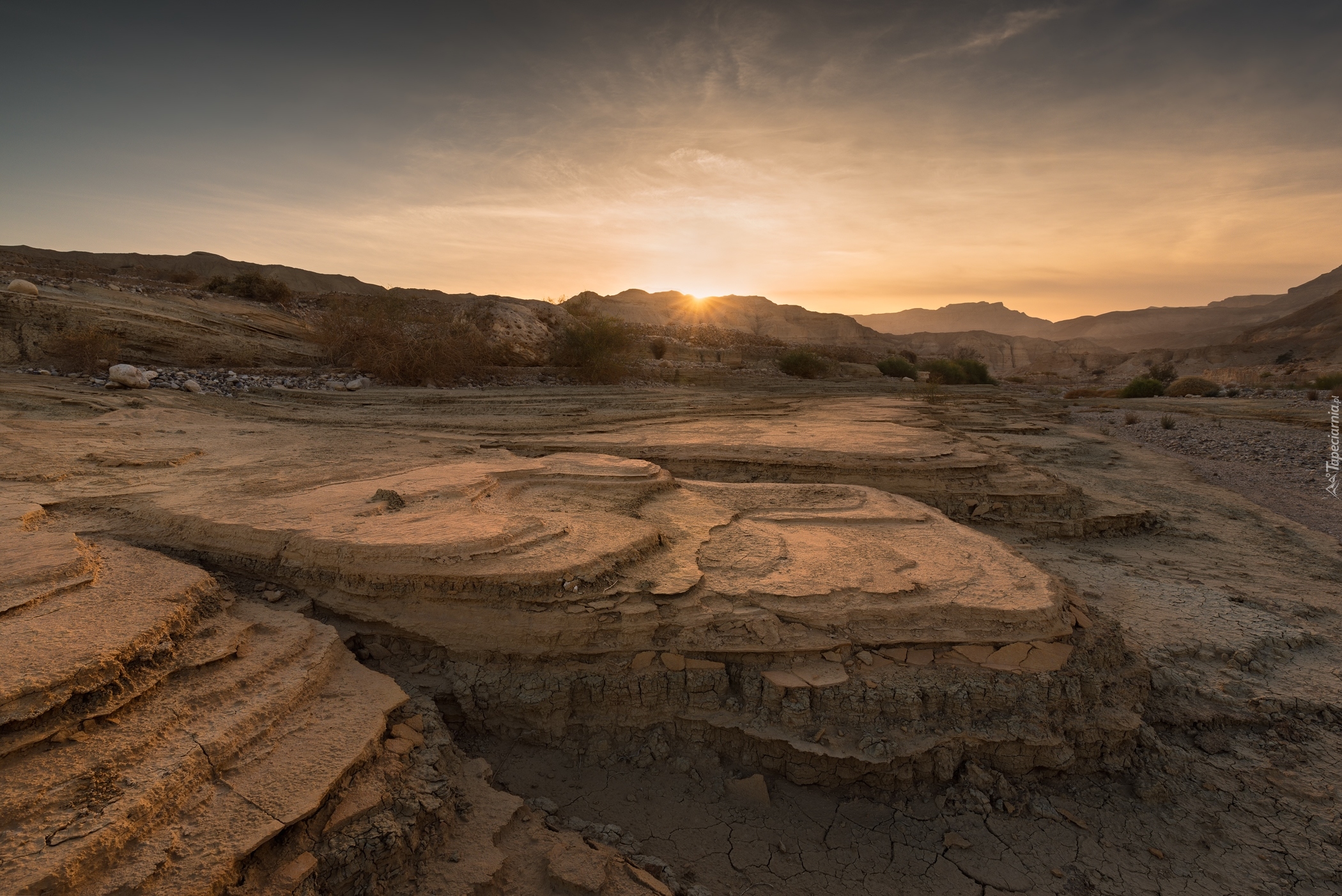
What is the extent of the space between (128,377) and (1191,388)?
28.1m

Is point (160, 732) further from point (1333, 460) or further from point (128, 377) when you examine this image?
point (1333, 460)

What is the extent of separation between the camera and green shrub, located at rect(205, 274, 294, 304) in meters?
16.2

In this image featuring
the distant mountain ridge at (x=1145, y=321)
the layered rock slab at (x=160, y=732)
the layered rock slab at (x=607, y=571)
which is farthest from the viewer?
the distant mountain ridge at (x=1145, y=321)

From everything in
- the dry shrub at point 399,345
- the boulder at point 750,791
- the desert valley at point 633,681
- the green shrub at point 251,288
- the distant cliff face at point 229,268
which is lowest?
the boulder at point 750,791

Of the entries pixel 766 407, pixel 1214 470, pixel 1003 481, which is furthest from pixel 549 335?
pixel 1214 470

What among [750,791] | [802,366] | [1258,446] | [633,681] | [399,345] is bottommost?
[750,791]

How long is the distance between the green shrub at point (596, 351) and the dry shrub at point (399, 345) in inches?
80.2

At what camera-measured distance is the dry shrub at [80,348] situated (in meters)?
8.82

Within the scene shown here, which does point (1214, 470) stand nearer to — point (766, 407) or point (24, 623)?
point (766, 407)

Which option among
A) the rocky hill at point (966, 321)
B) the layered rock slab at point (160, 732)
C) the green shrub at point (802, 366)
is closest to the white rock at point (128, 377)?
the layered rock slab at point (160, 732)

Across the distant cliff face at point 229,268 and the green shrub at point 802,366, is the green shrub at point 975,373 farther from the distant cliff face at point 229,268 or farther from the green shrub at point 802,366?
the distant cliff face at point 229,268

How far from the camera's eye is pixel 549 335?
1565cm

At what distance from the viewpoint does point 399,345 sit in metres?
11.8

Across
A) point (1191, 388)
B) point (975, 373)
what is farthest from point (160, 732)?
point (975, 373)
